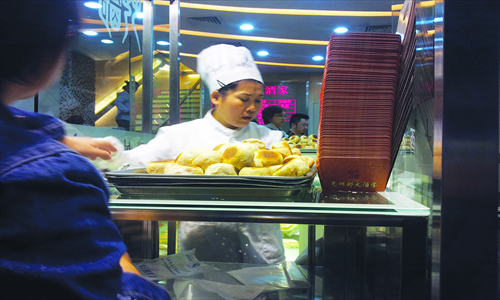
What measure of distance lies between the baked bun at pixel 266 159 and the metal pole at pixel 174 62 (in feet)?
4.72

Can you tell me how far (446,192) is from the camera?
0.45m

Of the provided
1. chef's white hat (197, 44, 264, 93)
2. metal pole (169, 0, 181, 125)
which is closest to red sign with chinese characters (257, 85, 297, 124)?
metal pole (169, 0, 181, 125)

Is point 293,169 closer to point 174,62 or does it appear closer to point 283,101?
point 174,62

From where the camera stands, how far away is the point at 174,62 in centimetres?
207

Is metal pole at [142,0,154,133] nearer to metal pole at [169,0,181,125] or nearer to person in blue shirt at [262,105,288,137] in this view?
metal pole at [169,0,181,125]

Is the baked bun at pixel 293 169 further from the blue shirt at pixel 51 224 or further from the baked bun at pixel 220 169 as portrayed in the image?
the blue shirt at pixel 51 224

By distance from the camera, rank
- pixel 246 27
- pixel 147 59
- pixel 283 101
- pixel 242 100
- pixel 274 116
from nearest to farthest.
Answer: pixel 242 100 < pixel 147 59 < pixel 274 116 < pixel 246 27 < pixel 283 101

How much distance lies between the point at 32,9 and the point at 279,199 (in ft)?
1.31

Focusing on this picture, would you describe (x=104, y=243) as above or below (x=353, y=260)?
above

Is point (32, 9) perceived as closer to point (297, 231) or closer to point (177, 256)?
point (177, 256)

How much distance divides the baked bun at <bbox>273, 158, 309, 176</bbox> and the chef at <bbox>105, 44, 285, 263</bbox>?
0.61m

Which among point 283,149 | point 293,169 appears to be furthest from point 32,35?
point 283,149

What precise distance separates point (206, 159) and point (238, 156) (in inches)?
2.5

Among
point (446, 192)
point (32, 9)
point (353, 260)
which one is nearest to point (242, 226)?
point (353, 260)
